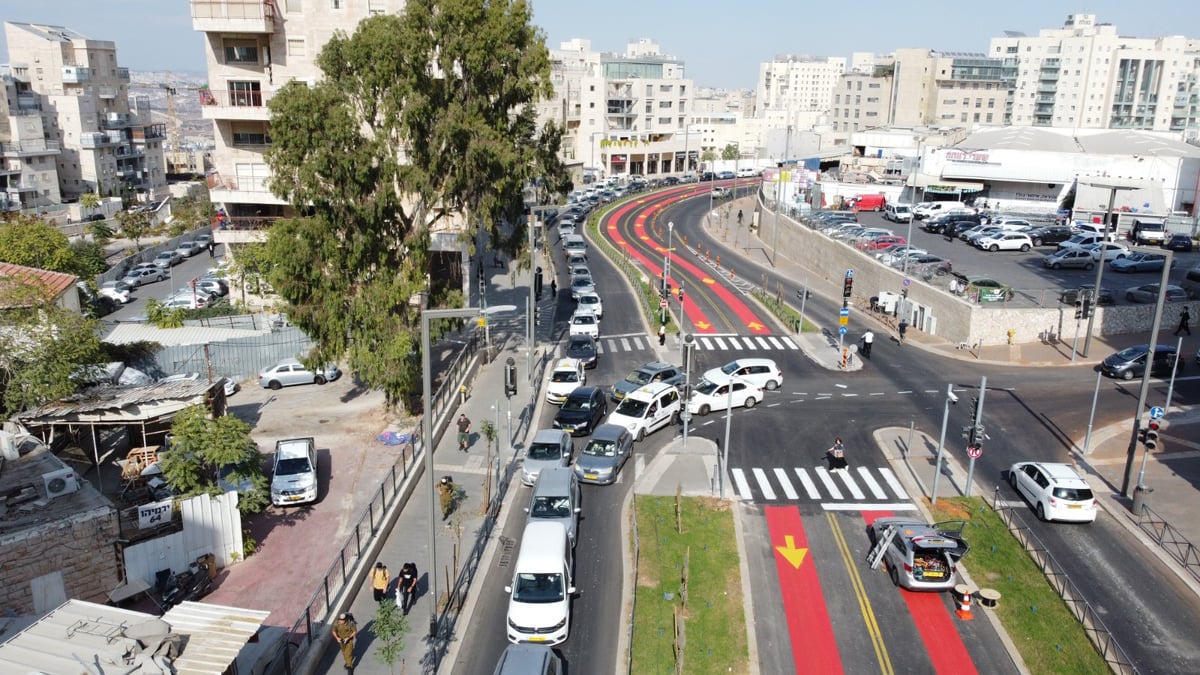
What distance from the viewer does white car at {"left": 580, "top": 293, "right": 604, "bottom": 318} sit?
49.7 m

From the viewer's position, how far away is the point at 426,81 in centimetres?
3256

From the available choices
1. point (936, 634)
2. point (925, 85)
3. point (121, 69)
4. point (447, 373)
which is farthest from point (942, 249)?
point (121, 69)

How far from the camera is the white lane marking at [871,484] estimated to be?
28.5m

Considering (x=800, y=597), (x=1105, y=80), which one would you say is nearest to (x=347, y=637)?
(x=800, y=597)

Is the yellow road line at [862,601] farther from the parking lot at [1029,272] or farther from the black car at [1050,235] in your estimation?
the black car at [1050,235]

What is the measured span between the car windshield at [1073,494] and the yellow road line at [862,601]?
23.0 feet

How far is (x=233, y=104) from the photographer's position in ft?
162

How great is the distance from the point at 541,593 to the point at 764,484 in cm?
1142

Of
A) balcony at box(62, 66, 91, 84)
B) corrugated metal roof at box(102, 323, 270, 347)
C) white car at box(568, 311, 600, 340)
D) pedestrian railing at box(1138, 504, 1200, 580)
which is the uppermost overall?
balcony at box(62, 66, 91, 84)

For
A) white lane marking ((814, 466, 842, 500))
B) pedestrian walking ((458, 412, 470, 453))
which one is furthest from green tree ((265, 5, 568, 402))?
white lane marking ((814, 466, 842, 500))

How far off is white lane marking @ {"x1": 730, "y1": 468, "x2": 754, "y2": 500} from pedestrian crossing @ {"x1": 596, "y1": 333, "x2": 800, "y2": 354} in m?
15.1

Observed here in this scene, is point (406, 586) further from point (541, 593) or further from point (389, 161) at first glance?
point (389, 161)

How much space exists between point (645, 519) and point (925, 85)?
14240cm

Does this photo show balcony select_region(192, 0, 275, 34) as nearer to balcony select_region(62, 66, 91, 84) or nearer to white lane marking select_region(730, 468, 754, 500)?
white lane marking select_region(730, 468, 754, 500)
